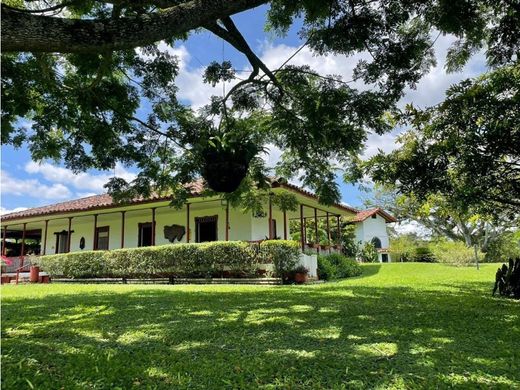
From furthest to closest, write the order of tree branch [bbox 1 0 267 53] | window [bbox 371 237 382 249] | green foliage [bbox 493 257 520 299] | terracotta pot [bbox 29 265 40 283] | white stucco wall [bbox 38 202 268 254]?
window [bbox 371 237 382 249], terracotta pot [bbox 29 265 40 283], white stucco wall [bbox 38 202 268 254], green foliage [bbox 493 257 520 299], tree branch [bbox 1 0 267 53]

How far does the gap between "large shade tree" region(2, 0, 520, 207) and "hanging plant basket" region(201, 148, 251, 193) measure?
19 mm

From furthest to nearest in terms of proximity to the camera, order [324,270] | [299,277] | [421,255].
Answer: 1. [421,255]
2. [324,270]
3. [299,277]

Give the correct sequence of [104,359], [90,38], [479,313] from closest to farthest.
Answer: [90,38]
[104,359]
[479,313]

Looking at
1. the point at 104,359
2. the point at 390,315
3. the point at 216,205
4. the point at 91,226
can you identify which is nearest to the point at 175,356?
the point at 104,359

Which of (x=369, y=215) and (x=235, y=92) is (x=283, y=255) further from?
(x=369, y=215)

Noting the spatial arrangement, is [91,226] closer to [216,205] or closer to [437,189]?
[216,205]

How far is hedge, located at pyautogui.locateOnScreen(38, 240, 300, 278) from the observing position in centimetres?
1418

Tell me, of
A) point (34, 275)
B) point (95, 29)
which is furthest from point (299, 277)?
point (34, 275)

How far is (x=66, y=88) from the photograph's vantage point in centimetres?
757

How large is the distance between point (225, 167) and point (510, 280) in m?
7.06

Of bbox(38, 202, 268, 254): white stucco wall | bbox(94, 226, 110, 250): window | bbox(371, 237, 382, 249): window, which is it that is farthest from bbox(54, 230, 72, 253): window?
bbox(371, 237, 382, 249): window

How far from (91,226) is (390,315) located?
69.3 feet

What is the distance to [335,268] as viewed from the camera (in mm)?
17375

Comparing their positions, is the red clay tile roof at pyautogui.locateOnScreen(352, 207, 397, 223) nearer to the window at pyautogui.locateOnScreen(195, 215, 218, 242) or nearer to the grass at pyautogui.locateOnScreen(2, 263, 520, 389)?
the window at pyautogui.locateOnScreen(195, 215, 218, 242)
